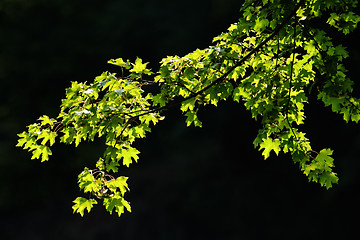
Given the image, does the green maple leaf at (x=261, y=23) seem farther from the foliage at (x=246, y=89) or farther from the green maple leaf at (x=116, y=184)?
the green maple leaf at (x=116, y=184)

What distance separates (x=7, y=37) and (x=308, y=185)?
10.0 metres

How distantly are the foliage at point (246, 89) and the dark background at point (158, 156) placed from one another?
5.50 m

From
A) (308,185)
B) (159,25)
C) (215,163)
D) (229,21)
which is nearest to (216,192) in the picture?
(215,163)

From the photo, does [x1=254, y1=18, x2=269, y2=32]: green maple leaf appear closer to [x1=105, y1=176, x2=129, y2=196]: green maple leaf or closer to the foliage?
the foliage

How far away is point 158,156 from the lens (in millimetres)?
12336

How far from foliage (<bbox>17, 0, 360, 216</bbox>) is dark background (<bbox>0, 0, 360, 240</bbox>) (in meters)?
5.50

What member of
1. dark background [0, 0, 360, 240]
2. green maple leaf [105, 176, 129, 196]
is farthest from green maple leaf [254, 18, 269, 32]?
dark background [0, 0, 360, 240]

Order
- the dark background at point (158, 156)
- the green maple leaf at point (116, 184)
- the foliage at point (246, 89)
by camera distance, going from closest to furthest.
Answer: the foliage at point (246, 89)
the green maple leaf at point (116, 184)
the dark background at point (158, 156)

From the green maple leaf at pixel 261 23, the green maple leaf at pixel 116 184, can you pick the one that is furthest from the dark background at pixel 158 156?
the green maple leaf at pixel 116 184

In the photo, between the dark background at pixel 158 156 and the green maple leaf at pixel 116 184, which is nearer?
the green maple leaf at pixel 116 184

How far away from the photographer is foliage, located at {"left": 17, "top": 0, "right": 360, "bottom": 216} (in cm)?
249

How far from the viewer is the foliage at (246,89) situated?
2494 millimetres

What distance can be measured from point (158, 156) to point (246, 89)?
9666 mm

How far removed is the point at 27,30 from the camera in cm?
1255
